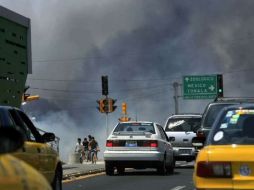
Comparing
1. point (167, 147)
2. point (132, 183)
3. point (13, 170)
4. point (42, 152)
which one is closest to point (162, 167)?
point (167, 147)

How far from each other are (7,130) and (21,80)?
76.2 feet

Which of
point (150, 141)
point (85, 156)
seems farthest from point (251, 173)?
point (85, 156)

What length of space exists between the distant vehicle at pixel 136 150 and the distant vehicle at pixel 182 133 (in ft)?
14.9

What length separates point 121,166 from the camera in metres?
20.3

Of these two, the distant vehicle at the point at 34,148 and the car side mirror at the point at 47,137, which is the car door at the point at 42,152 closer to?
the distant vehicle at the point at 34,148

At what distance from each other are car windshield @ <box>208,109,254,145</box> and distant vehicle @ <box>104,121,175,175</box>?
12.1m

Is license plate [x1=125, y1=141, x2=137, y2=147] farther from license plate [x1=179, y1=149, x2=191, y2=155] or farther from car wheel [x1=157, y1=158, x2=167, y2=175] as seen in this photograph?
license plate [x1=179, y1=149, x2=191, y2=155]

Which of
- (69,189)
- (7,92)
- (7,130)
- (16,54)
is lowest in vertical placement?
(69,189)

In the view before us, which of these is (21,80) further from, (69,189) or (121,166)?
(69,189)

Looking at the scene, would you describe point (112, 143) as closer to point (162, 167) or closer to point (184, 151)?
point (162, 167)

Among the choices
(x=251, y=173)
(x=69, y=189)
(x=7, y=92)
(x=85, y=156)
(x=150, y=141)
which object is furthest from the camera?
(x=85, y=156)

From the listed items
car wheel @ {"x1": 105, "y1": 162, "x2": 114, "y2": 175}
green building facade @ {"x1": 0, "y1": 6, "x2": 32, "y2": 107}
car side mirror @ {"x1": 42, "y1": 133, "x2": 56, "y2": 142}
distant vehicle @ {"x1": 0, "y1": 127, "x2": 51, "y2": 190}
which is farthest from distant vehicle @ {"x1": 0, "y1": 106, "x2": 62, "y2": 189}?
green building facade @ {"x1": 0, "y1": 6, "x2": 32, "y2": 107}

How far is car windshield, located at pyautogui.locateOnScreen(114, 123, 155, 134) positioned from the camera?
2041 cm

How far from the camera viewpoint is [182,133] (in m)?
25.4
